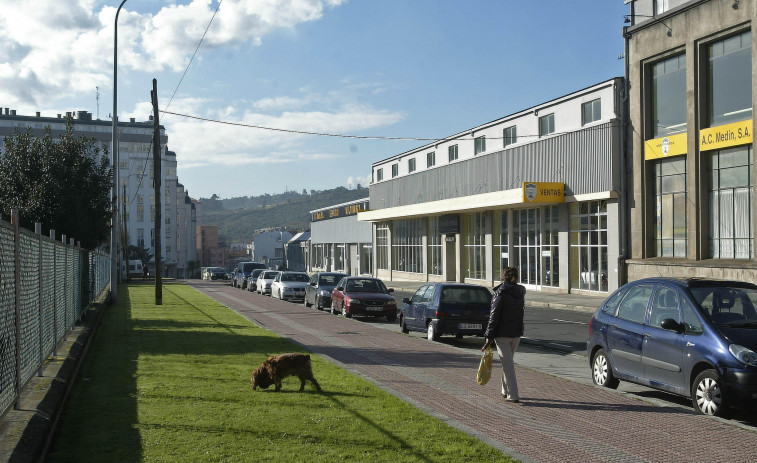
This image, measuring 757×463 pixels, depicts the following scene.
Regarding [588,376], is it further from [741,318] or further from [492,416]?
[492,416]

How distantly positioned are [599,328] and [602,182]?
23.9 metres

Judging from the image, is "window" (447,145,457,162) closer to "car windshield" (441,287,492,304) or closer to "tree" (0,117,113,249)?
"tree" (0,117,113,249)

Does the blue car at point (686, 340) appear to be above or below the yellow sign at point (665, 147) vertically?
below

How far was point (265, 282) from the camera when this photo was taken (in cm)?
4112

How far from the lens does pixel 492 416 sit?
27.9ft

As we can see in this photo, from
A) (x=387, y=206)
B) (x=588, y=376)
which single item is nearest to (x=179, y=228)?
(x=387, y=206)

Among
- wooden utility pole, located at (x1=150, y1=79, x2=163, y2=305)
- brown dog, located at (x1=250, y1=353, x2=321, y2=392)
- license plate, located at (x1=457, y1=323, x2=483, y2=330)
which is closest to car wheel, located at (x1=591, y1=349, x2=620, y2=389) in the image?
brown dog, located at (x1=250, y1=353, x2=321, y2=392)

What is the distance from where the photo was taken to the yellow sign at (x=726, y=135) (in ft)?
86.4

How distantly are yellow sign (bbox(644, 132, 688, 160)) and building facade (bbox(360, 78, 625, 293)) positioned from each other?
1.50 m

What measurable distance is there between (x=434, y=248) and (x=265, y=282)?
1717 centimetres

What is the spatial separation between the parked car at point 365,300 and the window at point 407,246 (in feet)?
105

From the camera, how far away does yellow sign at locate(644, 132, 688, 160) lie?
29.9 meters

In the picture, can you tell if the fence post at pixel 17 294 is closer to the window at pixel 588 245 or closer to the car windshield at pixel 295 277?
the car windshield at pixel 295 277

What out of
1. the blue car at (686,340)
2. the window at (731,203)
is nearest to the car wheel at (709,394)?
the blue car at (686,340)
